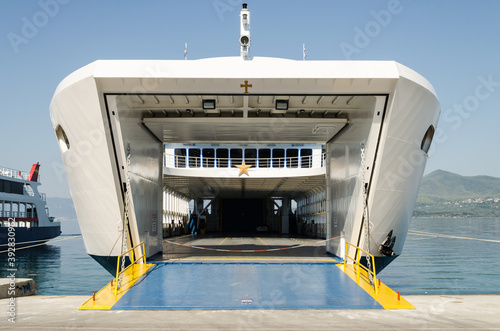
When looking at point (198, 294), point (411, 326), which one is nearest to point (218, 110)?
point (198, 294)

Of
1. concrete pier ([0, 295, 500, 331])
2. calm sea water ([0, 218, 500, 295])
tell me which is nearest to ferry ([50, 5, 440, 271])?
concrete pier ([0, 295, 500, 331])

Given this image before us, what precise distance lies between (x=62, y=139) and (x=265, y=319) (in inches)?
294

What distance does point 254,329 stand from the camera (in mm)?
6281

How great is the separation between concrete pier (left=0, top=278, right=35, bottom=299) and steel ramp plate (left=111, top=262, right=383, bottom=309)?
2.57m

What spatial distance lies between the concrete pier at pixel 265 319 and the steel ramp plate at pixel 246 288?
1.24ft

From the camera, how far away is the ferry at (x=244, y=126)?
29.7ft

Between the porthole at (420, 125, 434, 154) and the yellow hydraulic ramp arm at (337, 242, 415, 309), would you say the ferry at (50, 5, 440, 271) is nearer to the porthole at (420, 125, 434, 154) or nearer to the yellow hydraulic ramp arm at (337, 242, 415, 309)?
the porthole at (420, 125, 434, 154)

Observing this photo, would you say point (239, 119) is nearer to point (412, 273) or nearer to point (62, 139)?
point (62, 139)

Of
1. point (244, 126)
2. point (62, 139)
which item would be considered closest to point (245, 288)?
point (244, 126)

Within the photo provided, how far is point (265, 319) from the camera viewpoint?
22.3 ft

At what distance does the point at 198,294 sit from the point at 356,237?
4.82 m

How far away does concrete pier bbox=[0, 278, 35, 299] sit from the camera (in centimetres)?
895

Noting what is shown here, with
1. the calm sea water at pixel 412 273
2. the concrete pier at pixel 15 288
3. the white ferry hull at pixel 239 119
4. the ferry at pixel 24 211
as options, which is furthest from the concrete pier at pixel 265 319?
the ferry at pixel 24 211

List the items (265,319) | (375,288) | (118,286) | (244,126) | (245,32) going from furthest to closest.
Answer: (244,126) < (245,32) < (118,286) < (375,288) < (265,319)
